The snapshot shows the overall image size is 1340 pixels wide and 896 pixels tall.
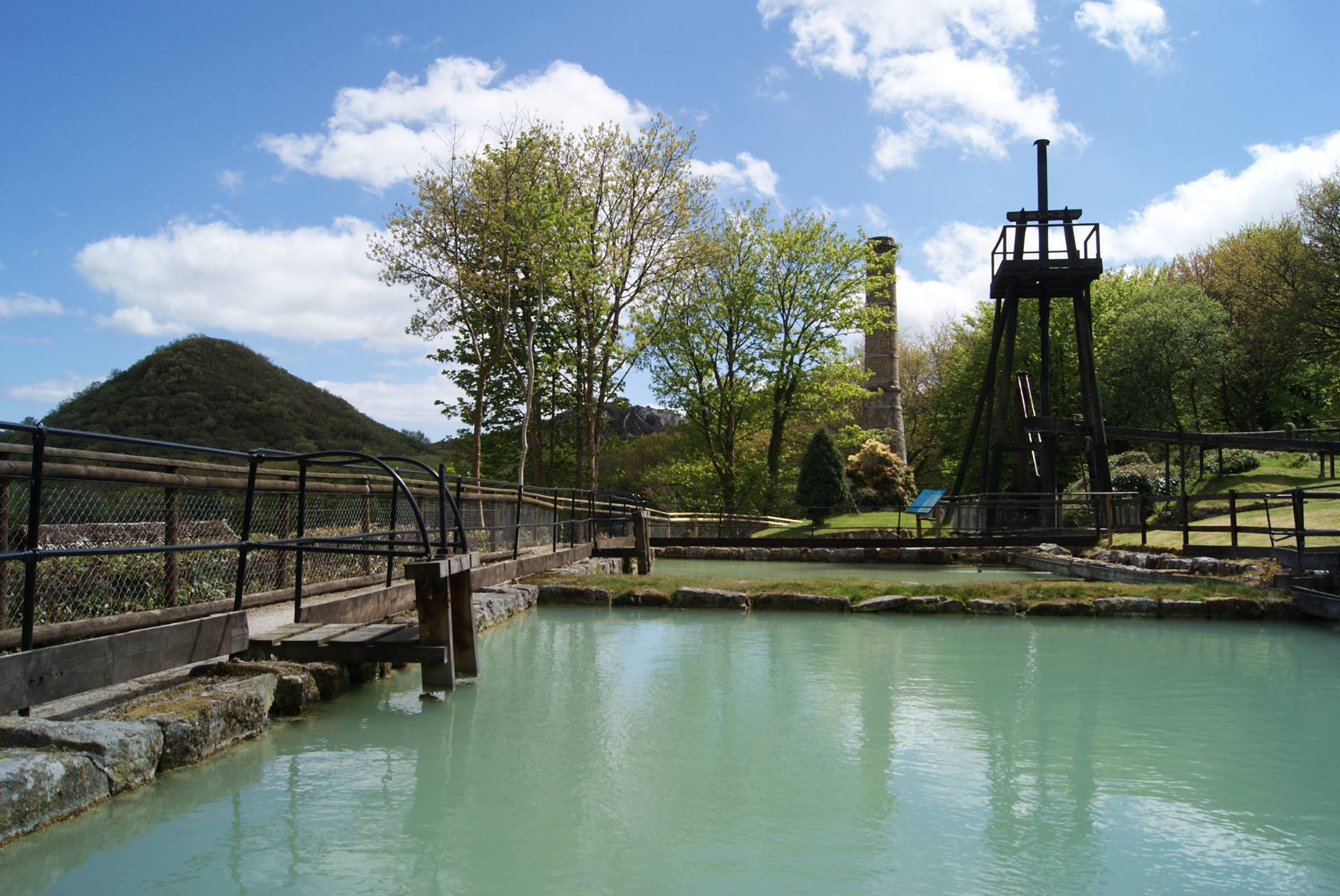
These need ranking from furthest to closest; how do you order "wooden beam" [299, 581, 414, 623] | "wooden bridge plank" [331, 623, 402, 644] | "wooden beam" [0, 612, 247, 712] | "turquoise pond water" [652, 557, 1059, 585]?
"turquoise pond water" [652, 557, 1059, 585] → "wooden beam" [299, 581, 414, 623] → "wooden bridge plank" [331, 623, 402, 644] → "wooden beam" [0, 612, 247, 712]

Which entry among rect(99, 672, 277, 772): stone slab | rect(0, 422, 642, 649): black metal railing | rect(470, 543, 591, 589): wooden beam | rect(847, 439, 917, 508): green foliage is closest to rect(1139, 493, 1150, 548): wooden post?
rect(470, 543, 591, 589): wooden beam

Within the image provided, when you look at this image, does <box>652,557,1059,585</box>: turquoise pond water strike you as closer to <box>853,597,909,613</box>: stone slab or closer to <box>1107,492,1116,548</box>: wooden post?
<box>1107,492,1116,548</box>: wooden post

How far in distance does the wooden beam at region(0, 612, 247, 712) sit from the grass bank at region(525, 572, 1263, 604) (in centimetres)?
633

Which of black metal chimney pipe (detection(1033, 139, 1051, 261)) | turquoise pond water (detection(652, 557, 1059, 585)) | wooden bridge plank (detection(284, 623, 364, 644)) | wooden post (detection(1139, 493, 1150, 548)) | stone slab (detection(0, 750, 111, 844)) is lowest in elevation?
turquoise pond water (detection(652, 557, 1059, 585))

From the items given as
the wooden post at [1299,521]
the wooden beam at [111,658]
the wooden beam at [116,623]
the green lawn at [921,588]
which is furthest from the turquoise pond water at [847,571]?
the wooden beam at [111,658]

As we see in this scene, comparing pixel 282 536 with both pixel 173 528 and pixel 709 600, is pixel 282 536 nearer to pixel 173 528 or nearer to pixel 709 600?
pixel 173 528

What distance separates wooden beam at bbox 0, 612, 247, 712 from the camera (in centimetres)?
380

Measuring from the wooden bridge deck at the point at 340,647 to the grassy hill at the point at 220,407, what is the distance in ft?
104

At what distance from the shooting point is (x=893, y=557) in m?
20.7

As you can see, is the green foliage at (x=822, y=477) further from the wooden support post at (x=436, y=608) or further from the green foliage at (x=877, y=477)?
the wooden support post at (x=436, y=608)

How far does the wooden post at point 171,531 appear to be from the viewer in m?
5.86

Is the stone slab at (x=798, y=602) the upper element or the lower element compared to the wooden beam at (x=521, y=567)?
lower

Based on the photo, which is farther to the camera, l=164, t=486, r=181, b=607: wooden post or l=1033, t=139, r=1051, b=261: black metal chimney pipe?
l=1033, t=139, r=1051, b=261: black metal chimney pipe

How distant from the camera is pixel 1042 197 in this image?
23469mm
